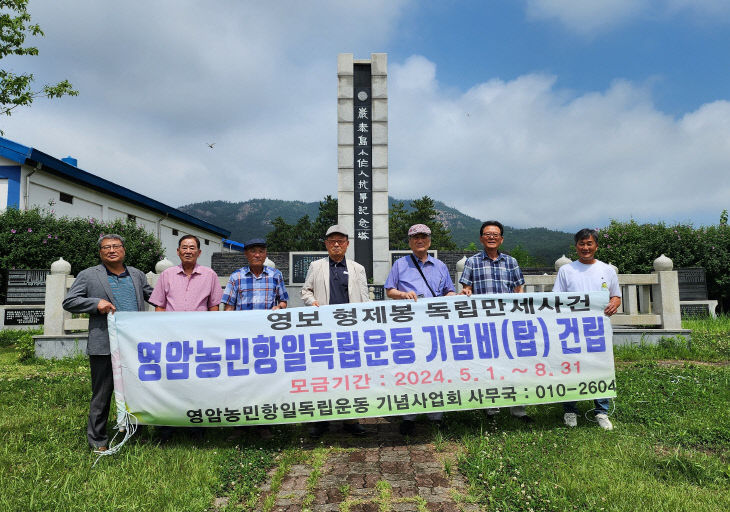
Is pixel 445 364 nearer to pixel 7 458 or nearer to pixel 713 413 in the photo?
pixel 713 413

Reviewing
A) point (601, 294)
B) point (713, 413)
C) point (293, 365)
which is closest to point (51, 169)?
point (293, 365)

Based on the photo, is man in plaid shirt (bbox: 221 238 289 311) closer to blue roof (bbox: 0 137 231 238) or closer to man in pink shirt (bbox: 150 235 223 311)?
man in pink shirt (bbox: 150 235 223 311)

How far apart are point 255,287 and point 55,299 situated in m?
5.26

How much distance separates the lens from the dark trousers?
142 inches

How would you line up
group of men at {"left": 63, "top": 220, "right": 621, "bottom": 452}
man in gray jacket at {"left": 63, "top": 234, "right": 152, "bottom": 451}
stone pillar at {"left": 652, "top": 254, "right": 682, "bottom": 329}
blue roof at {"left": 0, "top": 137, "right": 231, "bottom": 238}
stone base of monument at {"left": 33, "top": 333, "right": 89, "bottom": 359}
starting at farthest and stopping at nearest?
blue roof at {"left": 0, "top": 137, "right": 231, "bottom": 238} < stone base of monument at {"left": 33, "top": 333, "right": 89, "bottom": 359} < stone pillar at {"left": 652, "top": 254, "right": 682, "bottom": 329} < group of men at {"left": 63, "top": 220, "right": 621, "bottom": 452} < man in gray jacket at {"left": 63, "top": 234, "right": 152, "bottom": 451}

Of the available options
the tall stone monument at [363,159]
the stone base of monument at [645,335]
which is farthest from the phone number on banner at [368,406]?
the tall stone monument at [363,159]

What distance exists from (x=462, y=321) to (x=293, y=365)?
60.0 inches

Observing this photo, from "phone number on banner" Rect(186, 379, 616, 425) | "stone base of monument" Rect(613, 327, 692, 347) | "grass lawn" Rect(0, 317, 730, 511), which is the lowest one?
"grass lawn" Rect(0, 317, 730, 511)

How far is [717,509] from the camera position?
257 centimetres

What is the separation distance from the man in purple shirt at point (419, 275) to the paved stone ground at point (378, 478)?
452 millimetres

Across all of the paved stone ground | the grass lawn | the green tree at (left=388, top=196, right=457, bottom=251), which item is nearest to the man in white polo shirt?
the grass lawn

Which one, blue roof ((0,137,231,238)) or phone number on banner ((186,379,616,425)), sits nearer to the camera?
phone number on banner ((186,379,616,425))

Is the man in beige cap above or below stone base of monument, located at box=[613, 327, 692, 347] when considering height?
above

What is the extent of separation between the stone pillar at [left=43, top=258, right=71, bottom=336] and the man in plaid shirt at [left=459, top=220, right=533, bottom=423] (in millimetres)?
6879
